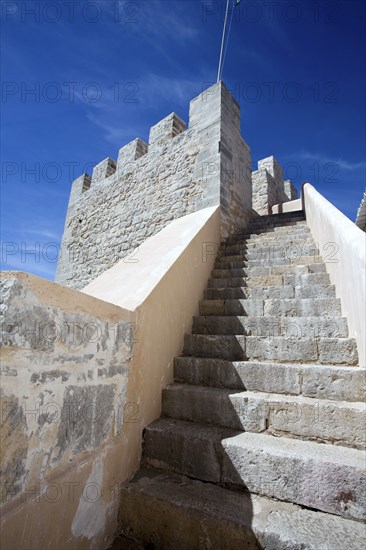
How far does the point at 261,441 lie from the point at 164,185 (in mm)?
4925

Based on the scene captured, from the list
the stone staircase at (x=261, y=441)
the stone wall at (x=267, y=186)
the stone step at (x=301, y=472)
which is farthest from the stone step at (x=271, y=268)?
the stone wall at (x=267, y=186)

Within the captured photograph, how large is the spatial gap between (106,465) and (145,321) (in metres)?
0.84

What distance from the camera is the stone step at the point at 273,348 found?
6.59 ft

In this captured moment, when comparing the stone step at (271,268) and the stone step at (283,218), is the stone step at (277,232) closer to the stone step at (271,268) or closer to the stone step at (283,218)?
the stone step at (283,218)

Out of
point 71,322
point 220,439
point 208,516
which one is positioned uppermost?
point 71,322

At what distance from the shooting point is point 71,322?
53.6 inches

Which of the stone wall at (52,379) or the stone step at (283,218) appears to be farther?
the stone step at (283,218)

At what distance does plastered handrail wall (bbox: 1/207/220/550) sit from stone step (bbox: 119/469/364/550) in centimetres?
16

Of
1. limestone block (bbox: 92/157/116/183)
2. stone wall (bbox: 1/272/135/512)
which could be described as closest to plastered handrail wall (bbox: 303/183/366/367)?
stone wall (bbox: 1/272/135/512)

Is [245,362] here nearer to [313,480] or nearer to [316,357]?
[316,357]

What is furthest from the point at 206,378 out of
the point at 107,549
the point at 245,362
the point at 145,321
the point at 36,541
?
the point at 36,541

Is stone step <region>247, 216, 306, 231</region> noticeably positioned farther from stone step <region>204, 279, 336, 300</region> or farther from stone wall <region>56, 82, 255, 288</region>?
stone step <region>204, 279, 336, 300</region>

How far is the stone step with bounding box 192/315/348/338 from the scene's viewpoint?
7.27ft

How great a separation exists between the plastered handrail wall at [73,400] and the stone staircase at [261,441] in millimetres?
206
